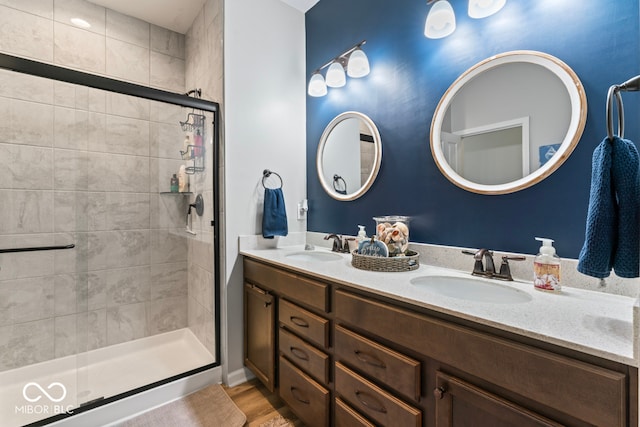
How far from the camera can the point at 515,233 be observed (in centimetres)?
123

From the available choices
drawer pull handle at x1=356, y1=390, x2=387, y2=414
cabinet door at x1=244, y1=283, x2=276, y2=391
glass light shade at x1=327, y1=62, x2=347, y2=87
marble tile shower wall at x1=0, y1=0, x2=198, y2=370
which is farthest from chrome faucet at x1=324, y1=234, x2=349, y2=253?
marble tile shower wall at x1=0, y1=0, x2=198, y2=370

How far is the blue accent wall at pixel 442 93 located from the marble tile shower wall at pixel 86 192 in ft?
4.22

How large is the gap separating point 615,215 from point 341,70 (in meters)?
1.67

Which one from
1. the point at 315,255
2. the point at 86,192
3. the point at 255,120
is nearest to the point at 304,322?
the point at 315,255

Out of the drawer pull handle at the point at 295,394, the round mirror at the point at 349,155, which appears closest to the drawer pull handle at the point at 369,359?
the drawer pull handle at the point at 295,394

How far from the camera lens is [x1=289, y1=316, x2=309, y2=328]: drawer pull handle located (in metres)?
1.40

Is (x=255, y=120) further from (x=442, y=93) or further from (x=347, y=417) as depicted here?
(x=347, y=417)

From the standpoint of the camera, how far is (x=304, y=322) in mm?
1407

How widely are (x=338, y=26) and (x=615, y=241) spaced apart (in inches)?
80.0

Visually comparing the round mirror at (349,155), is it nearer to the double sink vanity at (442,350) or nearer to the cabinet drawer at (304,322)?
the double sink vanity at (442,350)

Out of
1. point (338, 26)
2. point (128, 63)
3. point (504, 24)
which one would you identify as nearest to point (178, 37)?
point (128, 63)

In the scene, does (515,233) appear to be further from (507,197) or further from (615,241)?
(615,241)

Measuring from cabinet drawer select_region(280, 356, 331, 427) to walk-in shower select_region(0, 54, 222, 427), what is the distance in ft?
2.24

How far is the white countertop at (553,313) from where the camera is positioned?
25.2 inches
